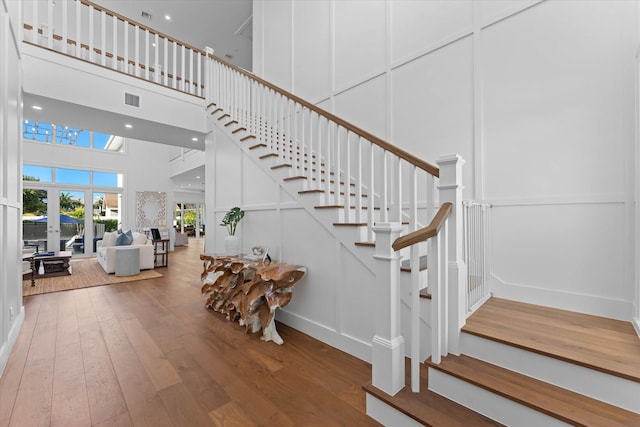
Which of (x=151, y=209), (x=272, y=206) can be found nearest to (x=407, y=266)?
(x=272, y=206)

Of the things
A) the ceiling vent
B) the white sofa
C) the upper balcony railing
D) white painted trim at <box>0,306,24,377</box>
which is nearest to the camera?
white painted trim at <box>0,306,24,377</box>

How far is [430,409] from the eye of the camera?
4.84ft

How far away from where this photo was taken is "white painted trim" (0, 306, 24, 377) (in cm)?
214

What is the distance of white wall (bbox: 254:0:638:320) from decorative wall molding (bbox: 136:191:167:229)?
10089 millimetres

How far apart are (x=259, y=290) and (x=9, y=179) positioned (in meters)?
2.43

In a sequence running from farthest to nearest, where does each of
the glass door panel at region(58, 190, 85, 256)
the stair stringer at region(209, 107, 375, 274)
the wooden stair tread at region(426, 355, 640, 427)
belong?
the glass door panel at region(58, 190, 85, 256)
the stair stringer at region(209, 107, 375, 274)
the wooden stair tread at region(426, 355, 640, 427)

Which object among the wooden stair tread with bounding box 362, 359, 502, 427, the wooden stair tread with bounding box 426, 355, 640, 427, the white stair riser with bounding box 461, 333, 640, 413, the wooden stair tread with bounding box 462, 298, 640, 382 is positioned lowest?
the wooden stair tread with bounding box 362, 359, 502, 427

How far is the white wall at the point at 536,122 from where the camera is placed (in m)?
2.00

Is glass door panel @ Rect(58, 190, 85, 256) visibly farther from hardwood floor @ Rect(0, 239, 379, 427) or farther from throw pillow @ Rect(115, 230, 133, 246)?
hardwood floor @ Rect(0, 239, 379, 427)

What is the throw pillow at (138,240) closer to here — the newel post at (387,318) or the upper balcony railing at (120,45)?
the upper balcony railing at (120,45)

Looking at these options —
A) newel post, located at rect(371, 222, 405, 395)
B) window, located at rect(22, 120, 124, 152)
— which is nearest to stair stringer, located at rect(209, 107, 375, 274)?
newel post, located at rect(371, 222, 405, 395)

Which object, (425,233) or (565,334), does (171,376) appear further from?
(565,334)

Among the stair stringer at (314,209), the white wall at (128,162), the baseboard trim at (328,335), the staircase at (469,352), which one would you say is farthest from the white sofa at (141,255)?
the staircase at (469,352)

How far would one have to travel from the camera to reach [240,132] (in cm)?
400
